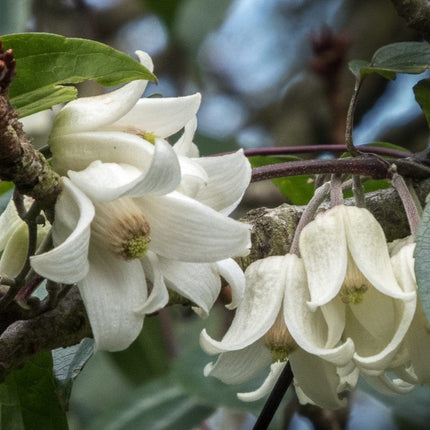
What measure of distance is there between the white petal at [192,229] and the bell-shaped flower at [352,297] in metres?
0.10

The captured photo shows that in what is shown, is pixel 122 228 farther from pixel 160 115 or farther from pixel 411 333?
pixel 411 333

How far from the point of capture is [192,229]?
1.72 ft

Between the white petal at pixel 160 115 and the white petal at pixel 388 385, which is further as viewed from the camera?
the white petal at pixel 388 385

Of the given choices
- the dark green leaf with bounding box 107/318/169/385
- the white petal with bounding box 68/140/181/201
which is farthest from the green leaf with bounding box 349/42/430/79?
the dark green leaf with bounding box 107/318/169/385

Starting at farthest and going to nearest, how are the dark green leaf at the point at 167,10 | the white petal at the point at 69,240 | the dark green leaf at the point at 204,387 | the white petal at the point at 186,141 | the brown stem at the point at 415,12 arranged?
the dark green leaf at the point at 167,10
the dark green leaf at the point at 204,387
the brown stem at the point at 415,12
the white petal at the point at 186,141
the white petal at the point at 69,240

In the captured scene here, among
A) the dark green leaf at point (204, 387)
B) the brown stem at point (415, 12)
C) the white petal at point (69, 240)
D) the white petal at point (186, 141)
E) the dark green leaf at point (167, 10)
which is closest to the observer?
the white petal at point (69, 240)

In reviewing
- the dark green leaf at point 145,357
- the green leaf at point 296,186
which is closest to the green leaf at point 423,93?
the green leaf at point 296,186

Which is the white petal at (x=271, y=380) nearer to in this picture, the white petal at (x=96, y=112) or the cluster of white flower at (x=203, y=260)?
the cluster of white flower at (x=203, y=260)

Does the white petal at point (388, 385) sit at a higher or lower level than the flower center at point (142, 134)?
lower

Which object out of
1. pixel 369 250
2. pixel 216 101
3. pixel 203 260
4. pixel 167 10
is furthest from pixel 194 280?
pixel 216 101

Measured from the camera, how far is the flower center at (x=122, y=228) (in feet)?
1.67

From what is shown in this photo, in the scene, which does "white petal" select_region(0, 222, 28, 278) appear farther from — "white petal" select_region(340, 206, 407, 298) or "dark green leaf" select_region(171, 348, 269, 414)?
"dark green leaf" select_region(171, 348, 269, 414)

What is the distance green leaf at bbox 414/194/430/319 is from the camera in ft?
1.76

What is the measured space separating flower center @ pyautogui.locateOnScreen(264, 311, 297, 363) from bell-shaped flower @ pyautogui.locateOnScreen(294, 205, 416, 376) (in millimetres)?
15
